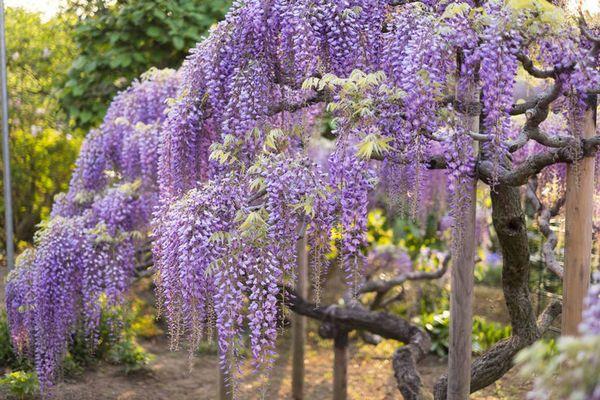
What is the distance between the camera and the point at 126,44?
6.26 m

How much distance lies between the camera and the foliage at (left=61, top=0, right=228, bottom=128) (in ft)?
19.9

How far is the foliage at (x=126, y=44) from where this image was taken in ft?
19.9

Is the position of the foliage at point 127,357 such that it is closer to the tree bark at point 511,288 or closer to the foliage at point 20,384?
the foliage at point 20,384

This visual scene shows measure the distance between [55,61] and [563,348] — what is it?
8.48 metres

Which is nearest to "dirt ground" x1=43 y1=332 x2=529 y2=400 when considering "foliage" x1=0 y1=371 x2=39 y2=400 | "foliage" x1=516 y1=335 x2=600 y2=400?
"foliage" x1=0 y1=371 x2=39 y2=400

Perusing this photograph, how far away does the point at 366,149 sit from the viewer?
112 inches

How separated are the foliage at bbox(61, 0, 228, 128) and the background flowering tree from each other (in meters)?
A: 2.52

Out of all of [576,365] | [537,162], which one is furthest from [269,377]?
[576,365]

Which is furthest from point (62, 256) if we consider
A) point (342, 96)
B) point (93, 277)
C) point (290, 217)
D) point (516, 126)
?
point (516, 126)

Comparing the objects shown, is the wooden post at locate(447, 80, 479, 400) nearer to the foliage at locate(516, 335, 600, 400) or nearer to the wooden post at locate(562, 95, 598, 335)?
the wooden post at locate(562, 95, 598, 335)

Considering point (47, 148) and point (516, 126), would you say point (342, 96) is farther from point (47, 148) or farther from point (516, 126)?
point (47, 148)

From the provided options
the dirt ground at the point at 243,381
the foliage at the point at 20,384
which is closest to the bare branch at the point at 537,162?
the dirt ground at the point at 243,381

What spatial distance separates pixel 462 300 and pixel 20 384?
292cm

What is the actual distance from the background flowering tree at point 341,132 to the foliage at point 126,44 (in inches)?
99.2
